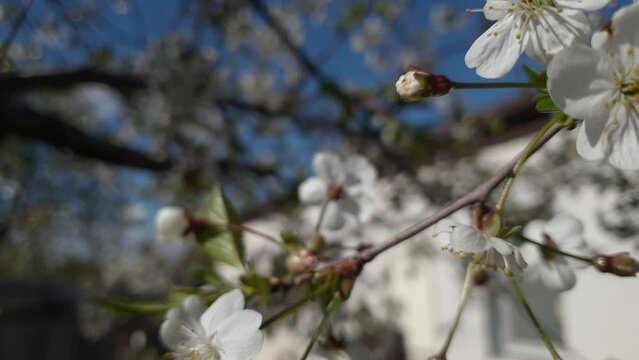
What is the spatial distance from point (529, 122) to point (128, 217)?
978 centimetres

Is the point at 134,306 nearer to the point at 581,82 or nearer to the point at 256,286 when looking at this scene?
the point at 256,286

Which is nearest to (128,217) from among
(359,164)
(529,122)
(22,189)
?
(22,189)

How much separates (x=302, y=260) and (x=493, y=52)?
14.7 inches

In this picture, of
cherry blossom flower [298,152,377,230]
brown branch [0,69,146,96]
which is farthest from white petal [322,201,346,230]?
brown branch [0,69,146,96]

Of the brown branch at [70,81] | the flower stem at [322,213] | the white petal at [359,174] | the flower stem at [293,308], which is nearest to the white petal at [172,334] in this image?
the flower stem at [293,308]

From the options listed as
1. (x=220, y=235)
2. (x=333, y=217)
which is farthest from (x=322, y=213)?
(x=220, y=235)

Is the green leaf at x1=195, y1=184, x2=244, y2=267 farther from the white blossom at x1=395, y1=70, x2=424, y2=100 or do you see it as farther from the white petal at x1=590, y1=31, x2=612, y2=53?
the white petal at x1=590, y1=31, x2=612, y2=53

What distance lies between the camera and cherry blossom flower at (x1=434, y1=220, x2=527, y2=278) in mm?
511

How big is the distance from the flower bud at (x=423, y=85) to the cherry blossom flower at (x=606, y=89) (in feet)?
0.43

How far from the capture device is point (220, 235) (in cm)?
81

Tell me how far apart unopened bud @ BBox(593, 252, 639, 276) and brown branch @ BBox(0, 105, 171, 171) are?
275cm

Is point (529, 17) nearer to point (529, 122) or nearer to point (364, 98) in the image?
point (364, 98)

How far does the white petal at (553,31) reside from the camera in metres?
0.47

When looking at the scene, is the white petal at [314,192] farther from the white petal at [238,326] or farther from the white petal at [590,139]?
the white petal at [590,139]
